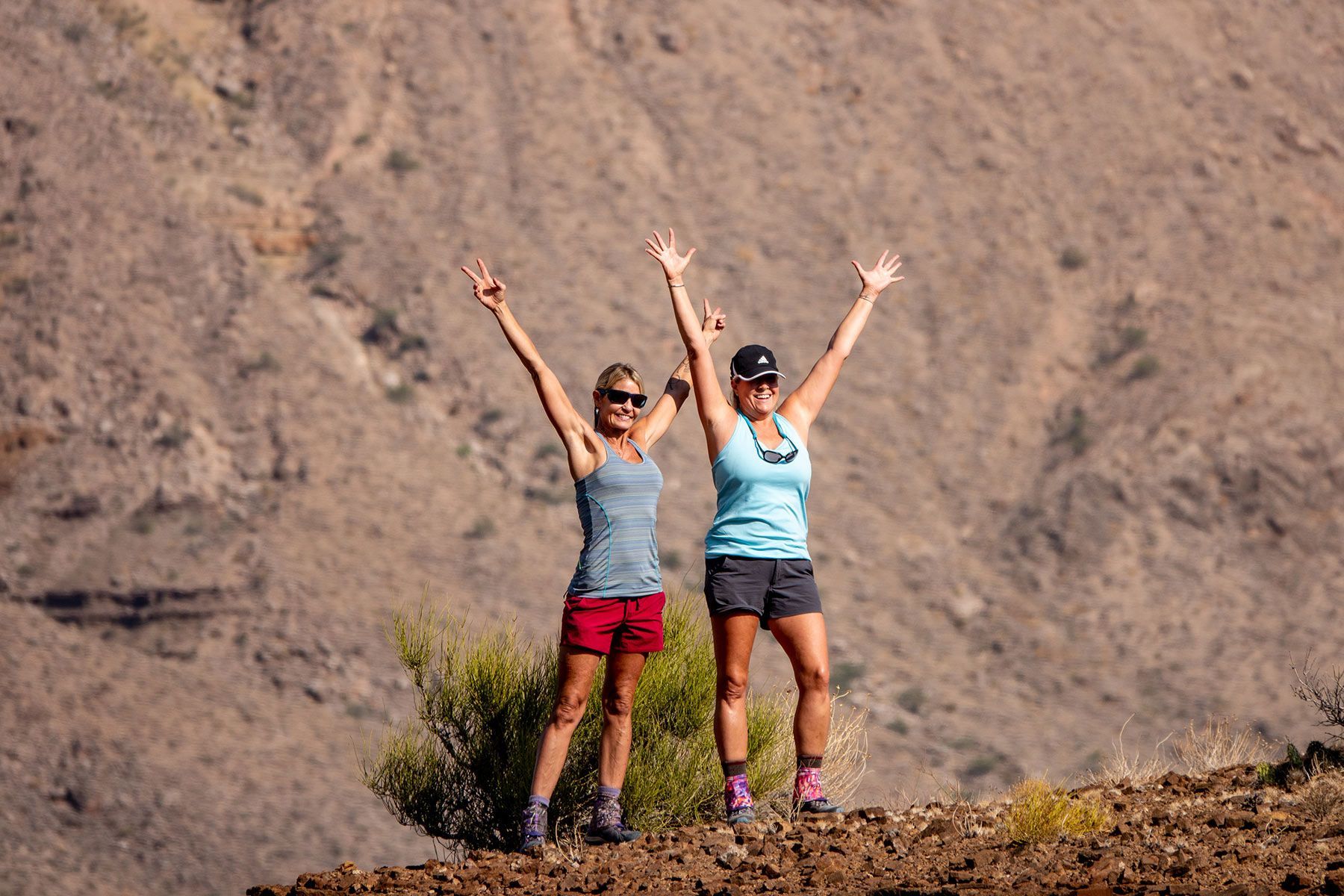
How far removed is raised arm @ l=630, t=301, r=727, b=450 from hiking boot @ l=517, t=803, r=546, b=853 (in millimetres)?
1417

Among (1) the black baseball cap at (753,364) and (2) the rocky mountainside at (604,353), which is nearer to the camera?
(1) the black baseball cap at (753,364)

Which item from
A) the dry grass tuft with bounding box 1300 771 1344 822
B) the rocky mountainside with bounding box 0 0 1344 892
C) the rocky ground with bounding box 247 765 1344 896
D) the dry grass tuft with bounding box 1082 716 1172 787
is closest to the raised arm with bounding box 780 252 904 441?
the rocky ground with bounding box 247 765 1344 896

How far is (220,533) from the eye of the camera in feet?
109

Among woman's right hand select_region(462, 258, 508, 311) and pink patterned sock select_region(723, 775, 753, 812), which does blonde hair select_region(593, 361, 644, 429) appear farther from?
pink patterned sock select_region(723, 775, 753, 812)

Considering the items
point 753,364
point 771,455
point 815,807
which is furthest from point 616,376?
point 815,807

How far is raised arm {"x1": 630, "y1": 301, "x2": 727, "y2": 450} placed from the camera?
6.11 meters

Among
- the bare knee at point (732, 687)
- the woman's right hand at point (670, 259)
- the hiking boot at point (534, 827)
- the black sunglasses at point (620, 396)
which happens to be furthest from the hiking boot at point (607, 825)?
the woman's right hand at point (670, 259)

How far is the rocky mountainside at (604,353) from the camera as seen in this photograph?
30625mm

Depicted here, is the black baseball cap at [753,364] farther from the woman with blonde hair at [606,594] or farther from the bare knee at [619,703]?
the bare knee at [619,703]

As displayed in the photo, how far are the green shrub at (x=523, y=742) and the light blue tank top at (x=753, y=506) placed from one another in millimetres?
1561

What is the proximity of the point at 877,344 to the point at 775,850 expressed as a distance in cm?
3393

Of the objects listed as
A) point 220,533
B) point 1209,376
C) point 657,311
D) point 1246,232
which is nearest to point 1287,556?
point 1209,376

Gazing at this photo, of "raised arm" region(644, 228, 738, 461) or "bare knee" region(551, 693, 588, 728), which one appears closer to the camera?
"bare knee" region(551, 693, 588, 728)

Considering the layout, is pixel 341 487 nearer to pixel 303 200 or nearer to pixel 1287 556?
pixel 303 200
